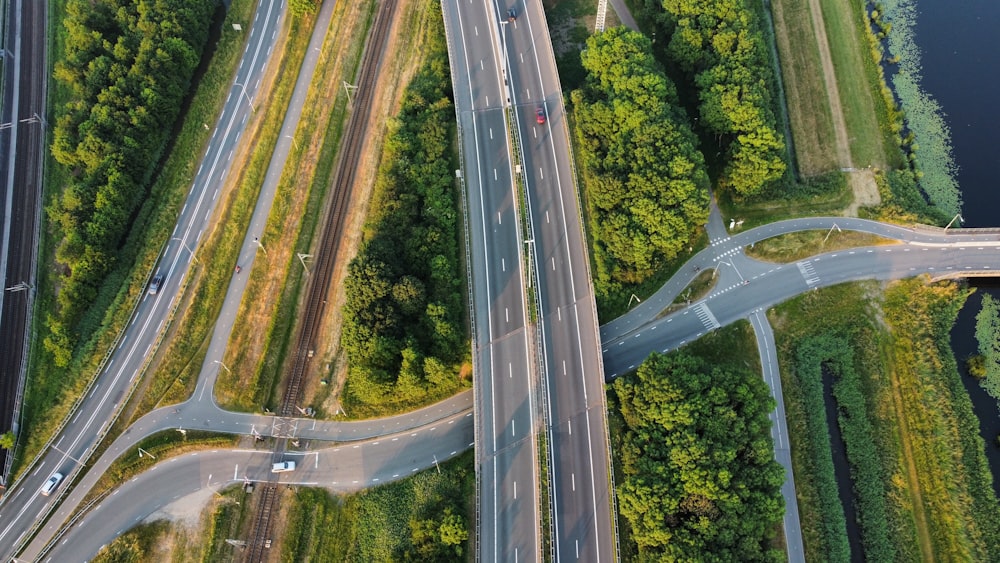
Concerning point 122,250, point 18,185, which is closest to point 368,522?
point 122,250

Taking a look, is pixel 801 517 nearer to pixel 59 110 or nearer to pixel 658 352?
pixel 658 352

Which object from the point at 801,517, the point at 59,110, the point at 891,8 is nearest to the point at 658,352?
the point at 801,517

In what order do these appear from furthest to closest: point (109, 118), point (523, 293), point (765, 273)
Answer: point (109, 118) < point (765, 273) < point (523, 293)

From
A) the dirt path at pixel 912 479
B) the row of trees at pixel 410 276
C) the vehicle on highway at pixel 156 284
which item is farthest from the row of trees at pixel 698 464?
the vehicle on highway at pixel 156 284

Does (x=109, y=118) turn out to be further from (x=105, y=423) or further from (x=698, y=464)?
(x=698, y=464)

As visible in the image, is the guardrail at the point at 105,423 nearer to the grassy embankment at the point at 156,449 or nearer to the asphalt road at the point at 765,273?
the grassy embankment at the point at 156,449

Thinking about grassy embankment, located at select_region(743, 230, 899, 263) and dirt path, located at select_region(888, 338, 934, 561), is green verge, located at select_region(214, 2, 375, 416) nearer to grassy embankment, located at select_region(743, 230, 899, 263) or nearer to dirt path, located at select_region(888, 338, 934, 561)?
grassy embankment, located at select_region(743, 230, 899, 263)
